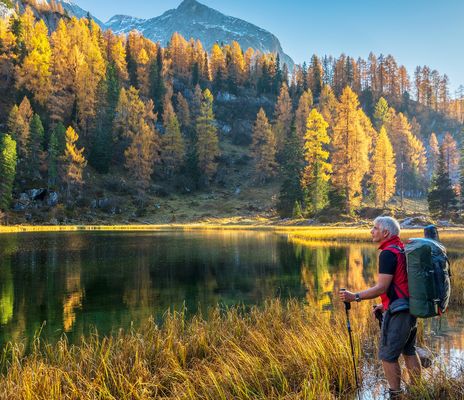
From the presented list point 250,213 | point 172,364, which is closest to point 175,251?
point 172,364

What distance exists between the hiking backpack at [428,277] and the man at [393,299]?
26cm

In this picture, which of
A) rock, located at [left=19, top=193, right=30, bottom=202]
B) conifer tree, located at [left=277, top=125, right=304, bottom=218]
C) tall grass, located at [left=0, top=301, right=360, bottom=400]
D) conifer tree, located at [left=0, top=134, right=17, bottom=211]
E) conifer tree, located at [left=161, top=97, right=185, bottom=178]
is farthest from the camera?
conifer tree, located at [left=161, top=97, right=185, bottom=178]

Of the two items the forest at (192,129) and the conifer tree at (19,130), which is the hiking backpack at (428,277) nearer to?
the forest at (192,129)

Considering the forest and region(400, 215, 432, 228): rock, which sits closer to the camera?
region(400, 215, 432, 228): rock

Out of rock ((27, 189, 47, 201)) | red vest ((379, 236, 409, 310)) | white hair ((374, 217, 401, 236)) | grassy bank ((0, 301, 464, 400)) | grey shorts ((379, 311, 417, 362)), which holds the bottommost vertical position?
grassy bank ((0, 301, 464, 400))

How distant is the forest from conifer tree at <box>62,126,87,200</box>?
22cm

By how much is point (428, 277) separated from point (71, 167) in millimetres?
74303

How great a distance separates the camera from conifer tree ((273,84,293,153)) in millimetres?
101356

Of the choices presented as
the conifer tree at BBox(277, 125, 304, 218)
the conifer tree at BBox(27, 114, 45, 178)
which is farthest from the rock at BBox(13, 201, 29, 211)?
the conifer tree at BBox(277, 125, 304, 218)

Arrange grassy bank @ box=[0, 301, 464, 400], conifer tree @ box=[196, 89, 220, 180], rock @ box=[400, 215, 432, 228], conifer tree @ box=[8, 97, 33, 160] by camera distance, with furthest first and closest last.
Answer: conifer tree @ box=[196, 89, 220, 180], conifer tree @ box=[8, 97, 33, 160], rock @ box=[400, 215, 432, 228], grassy bank @ box=[0, 301, 464, 400]

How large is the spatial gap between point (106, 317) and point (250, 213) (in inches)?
2514

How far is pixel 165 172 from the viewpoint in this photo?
92250mm

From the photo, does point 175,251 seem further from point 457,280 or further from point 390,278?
point 390,278

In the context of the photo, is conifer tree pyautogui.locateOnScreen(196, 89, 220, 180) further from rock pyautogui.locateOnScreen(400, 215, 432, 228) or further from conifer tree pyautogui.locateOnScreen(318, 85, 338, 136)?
rock pyautogui.locateOnScreen(400, 215, 432, 228)
